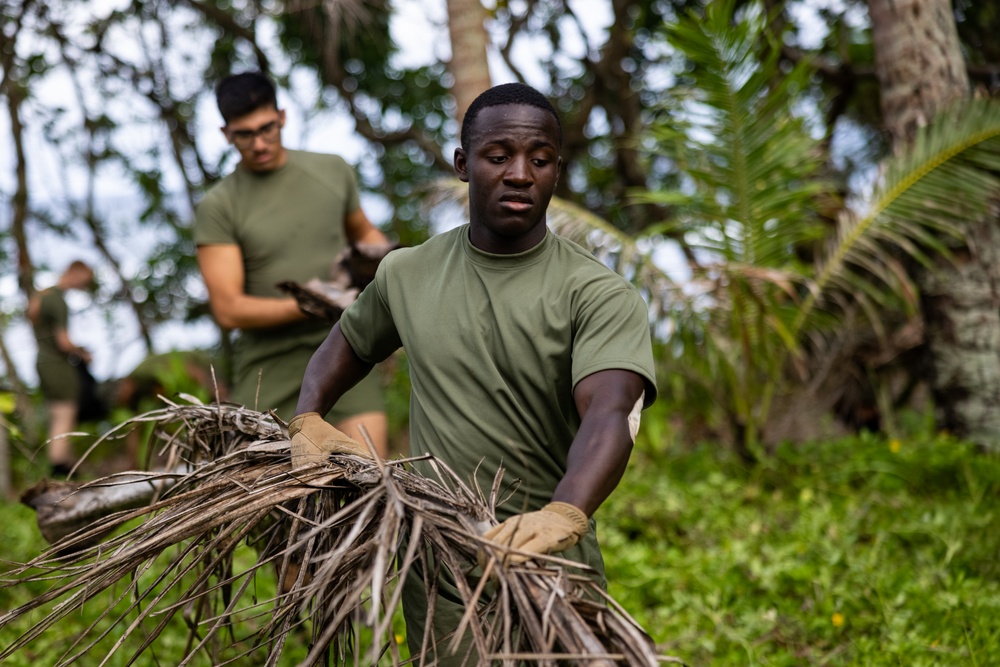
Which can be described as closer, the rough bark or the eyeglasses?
the eyeglasses

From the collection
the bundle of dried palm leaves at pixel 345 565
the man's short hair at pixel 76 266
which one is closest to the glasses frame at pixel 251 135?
the bundle of dried palm leaves at pixel 345 565

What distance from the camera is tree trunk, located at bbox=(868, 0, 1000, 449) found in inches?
233

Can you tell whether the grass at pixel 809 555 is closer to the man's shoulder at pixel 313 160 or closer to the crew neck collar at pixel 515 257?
the crew neck collar at pixel 515 257

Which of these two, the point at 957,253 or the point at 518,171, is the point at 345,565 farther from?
the point at 957,253

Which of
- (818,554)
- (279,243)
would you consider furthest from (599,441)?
(818,554)

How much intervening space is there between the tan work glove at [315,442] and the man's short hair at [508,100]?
64 centimetres

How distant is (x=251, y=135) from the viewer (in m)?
3.55

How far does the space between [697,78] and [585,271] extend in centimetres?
400

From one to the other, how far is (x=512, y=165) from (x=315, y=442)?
0.69 meters

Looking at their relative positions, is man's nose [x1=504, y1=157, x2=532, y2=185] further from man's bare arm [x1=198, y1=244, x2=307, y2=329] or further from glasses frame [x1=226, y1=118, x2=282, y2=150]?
glasses frame [x1=226, y1=118, x2=282, y2=150]

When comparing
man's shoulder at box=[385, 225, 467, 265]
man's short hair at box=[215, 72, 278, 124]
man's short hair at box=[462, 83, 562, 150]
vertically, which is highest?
man's short hair at box=[462, 83, 562, 150]

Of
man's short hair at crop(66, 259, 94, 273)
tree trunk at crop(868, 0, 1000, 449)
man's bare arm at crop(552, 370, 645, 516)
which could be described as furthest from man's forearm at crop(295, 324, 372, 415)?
man's short hair at crop(66, 259, 94, 273)

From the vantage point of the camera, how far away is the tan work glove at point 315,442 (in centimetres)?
198

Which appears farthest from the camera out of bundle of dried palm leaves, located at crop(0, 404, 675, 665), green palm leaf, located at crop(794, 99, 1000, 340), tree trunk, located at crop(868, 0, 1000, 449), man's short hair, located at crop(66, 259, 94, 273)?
man's short hair, located at crop(66, 259, 94, 273)
